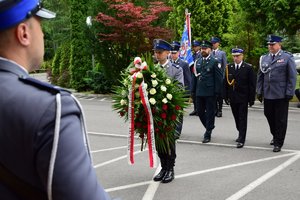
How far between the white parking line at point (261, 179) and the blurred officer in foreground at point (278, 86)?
2.04 feet

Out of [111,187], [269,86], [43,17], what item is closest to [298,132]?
[269,86]

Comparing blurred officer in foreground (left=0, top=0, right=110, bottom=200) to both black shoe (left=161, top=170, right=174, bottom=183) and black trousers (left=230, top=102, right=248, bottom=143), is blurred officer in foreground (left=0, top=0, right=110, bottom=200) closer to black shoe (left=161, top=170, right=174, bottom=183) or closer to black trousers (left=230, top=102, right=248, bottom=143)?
black shoe (left=161, top=170, right=174, bottom=183)

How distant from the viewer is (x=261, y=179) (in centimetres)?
629

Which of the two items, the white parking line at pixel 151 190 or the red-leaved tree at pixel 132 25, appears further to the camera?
the red-leaved tree at pixel 132 25

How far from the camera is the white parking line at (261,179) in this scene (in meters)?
5.59

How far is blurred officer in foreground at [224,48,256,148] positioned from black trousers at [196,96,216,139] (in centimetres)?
36

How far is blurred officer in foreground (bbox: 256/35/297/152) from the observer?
26.5 ft

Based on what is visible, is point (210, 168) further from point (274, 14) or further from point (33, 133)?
point (274, 14)

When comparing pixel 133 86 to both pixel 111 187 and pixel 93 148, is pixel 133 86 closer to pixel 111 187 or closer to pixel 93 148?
pixel 111 187

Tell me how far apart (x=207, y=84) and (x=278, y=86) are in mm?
1505

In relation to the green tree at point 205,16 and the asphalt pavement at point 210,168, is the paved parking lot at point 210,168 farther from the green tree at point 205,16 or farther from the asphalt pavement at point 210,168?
the green tree at point 205,16

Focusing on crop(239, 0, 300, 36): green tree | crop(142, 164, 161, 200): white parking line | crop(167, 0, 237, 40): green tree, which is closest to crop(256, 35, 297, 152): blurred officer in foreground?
crop(142, 164, 161, 200): white parking line

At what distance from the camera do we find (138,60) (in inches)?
227

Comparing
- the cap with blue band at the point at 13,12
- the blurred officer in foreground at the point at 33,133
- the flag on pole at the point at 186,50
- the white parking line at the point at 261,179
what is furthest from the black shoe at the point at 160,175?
the flag on pole at the point at 186,50
